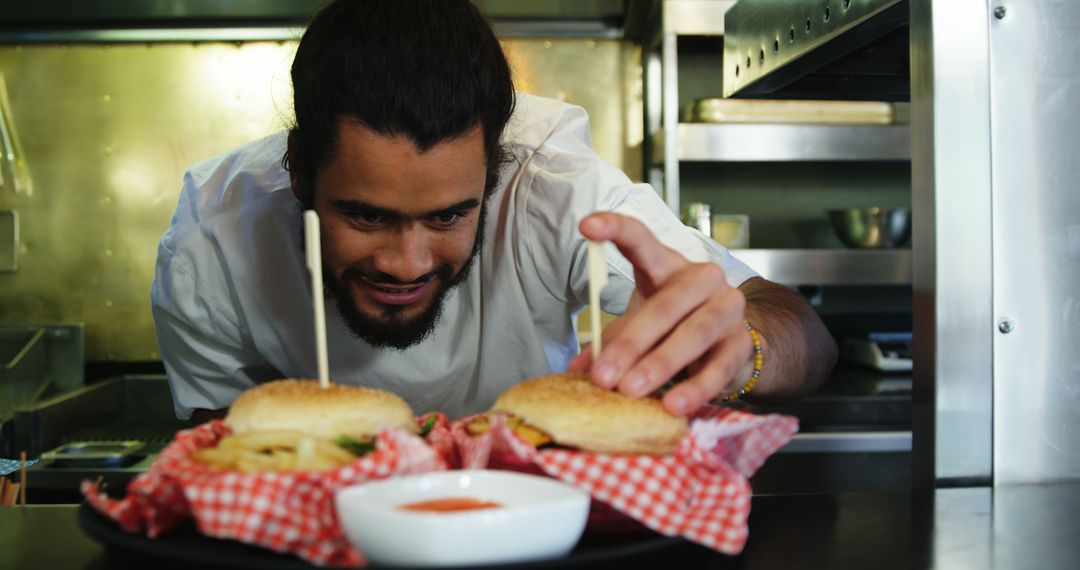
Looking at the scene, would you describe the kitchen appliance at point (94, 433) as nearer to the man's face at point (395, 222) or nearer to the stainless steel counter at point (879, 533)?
the man's face at point (395, 222)

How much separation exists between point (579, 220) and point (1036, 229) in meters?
0.78

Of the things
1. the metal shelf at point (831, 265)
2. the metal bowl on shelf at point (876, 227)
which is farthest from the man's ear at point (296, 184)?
the metal bowl on shelf at point (876, 227)

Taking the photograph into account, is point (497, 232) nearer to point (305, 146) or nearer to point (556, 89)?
point (305, 146)

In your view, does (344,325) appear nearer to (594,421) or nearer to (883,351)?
(594,421)

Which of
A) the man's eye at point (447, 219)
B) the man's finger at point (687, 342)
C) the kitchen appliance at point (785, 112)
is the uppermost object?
the kitchen appliance at point (785, 112)

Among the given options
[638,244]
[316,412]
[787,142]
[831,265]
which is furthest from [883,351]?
[316,412]

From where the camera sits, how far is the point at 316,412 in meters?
0.88

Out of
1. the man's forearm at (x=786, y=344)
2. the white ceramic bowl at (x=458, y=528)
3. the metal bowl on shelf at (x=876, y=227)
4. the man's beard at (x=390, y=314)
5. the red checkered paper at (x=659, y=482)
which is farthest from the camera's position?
the metal bowl on shelf at (x=876, y=227)

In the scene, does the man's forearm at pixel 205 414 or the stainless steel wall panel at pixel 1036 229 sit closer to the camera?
the stainless steel wall panel at pixel 1036 229

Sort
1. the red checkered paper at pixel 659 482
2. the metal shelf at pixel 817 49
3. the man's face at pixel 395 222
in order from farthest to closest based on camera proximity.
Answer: the man's face at pixel 395 222
the metal shelf at pixel 817 49
the red checkered paper at pixel 659 482

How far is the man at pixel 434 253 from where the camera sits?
1.11 m

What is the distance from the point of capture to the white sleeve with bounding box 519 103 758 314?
1638 mm

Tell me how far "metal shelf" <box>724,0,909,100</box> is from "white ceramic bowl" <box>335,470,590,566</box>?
73cm

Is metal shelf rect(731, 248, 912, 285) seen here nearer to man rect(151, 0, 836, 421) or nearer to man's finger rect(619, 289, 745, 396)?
man rect(151, 0, 836, 421)
